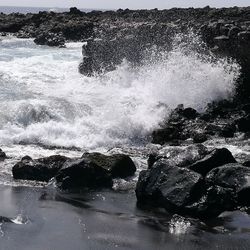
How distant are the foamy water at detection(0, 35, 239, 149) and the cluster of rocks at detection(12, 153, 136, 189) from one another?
2.77 meters

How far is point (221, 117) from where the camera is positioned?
56.6 ft

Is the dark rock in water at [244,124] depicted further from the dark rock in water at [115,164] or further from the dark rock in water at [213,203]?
the dark rock in water at [213,203]

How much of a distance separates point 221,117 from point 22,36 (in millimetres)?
35106

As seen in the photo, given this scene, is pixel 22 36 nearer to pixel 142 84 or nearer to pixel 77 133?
pixel 142 84

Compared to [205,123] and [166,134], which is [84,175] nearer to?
[166,134]

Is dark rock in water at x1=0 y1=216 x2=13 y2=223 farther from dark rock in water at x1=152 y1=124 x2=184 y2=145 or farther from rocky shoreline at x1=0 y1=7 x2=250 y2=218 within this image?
dark rock in water at x1=152 y1=124 x2=184 y2=145

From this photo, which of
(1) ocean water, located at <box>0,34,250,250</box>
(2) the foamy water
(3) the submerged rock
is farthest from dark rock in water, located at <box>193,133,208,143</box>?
(3) the submerged rock

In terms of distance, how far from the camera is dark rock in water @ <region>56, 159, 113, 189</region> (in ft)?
35.0

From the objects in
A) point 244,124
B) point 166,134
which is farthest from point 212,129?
point 166,134

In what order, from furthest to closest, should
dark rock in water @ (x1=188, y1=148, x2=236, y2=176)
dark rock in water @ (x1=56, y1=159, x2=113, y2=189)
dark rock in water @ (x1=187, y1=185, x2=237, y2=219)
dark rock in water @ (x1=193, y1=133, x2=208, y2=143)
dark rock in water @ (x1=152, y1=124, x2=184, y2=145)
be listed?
1. dark rock in water @ (x1=152, y1=124, x2=184, y2=145)
2. dark rock in water @ (x1=193, y1=133, x2=208, y2=143)
3. dark rock in water @ (x1=188, y1=148, x2=236, y2=176)
4. dark rock in water @ (x1=56, y1=159, x2=113, y2=189)
5. dark rock in water @ (x1=187, y1=185, x2=237, y2=219)

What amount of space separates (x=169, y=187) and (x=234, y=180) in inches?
51.4

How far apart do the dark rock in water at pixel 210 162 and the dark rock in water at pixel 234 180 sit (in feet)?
0.92

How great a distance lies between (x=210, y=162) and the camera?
426 inches

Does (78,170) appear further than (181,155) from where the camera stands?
No
